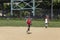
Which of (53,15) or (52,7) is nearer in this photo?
(53,15)

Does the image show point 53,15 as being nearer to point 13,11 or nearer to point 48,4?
point 48,4

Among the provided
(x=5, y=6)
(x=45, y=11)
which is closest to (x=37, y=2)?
(x=45, y=11)

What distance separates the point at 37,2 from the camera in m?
52.3

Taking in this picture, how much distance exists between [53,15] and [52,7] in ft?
12.4

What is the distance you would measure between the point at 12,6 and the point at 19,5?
5.27 ft

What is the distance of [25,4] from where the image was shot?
52375 mm
